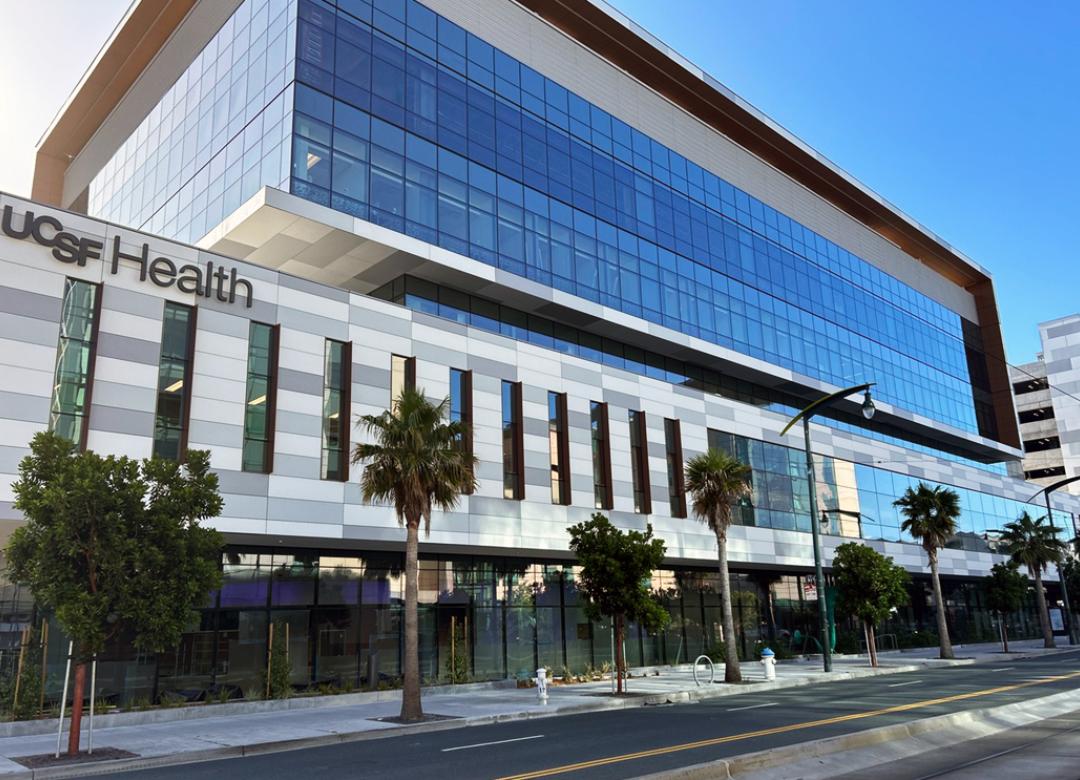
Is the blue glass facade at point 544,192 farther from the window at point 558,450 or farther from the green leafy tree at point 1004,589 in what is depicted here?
the green leafy tree at point 1004,589

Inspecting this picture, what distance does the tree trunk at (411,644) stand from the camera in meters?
23.4

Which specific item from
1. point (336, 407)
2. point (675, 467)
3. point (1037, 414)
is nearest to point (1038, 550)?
point (675, 467)

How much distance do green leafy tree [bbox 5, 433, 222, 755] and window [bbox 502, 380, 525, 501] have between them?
658 inches

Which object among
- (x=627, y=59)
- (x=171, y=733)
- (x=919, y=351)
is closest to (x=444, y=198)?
(x=627, y=59)

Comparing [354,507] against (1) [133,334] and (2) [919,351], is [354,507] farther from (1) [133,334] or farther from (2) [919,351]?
(2) [919,351]

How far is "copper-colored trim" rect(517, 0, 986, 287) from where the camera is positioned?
151 feet

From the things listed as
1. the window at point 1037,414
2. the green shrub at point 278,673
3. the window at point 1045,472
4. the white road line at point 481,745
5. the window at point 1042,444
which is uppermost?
the window at point 1037,414

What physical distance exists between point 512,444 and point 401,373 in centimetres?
590

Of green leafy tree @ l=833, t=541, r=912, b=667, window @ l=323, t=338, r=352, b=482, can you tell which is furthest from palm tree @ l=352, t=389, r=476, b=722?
green leafy tree @ l=833, t=541, r=912, b=667

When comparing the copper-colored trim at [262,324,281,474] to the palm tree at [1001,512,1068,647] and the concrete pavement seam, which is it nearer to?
the concrete pavement seam

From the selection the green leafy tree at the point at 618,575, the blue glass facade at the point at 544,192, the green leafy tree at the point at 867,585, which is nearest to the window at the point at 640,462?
the blue glass facade at the point at 544,192

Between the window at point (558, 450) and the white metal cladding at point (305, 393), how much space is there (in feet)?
1.48

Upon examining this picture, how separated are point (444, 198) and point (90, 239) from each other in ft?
50.0

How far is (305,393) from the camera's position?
2878 cm
